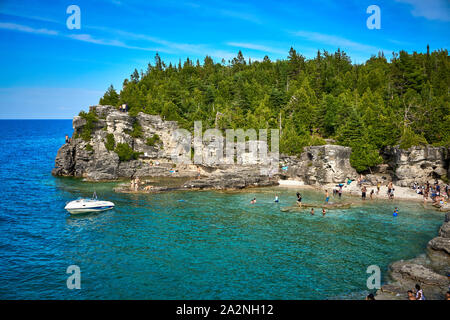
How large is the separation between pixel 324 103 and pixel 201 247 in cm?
6099

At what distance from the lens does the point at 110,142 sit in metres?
74.9

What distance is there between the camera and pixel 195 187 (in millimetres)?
60469

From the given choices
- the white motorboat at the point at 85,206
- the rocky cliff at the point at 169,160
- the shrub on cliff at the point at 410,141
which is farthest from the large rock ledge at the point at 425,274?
the white motorboat at the point at 85,206

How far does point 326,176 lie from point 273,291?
42.0m

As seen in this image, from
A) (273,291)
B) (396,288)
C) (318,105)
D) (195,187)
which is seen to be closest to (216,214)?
(195,187)

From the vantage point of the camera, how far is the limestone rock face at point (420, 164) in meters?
54.2

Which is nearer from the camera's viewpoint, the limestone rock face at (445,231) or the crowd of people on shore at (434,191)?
the limestone rock face at (445,231)

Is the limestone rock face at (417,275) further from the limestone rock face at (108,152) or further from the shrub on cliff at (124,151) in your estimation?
the shrub on cliff at (124,151)

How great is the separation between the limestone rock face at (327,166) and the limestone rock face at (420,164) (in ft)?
28.1

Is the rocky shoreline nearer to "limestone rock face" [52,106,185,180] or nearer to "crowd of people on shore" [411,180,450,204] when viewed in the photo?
"limestone rock face" [52,106,185,180]

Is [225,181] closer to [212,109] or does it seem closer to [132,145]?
[132,145]

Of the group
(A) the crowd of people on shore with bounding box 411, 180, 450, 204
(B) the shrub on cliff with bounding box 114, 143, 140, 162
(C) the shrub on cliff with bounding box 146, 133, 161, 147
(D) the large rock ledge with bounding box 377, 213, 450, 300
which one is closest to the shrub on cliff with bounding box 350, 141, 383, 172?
(A) the crowd of people on shore with bounding box 411, 180, 450, 204

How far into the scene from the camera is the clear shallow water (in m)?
24.2

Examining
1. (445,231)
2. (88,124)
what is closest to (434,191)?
(445,231)
